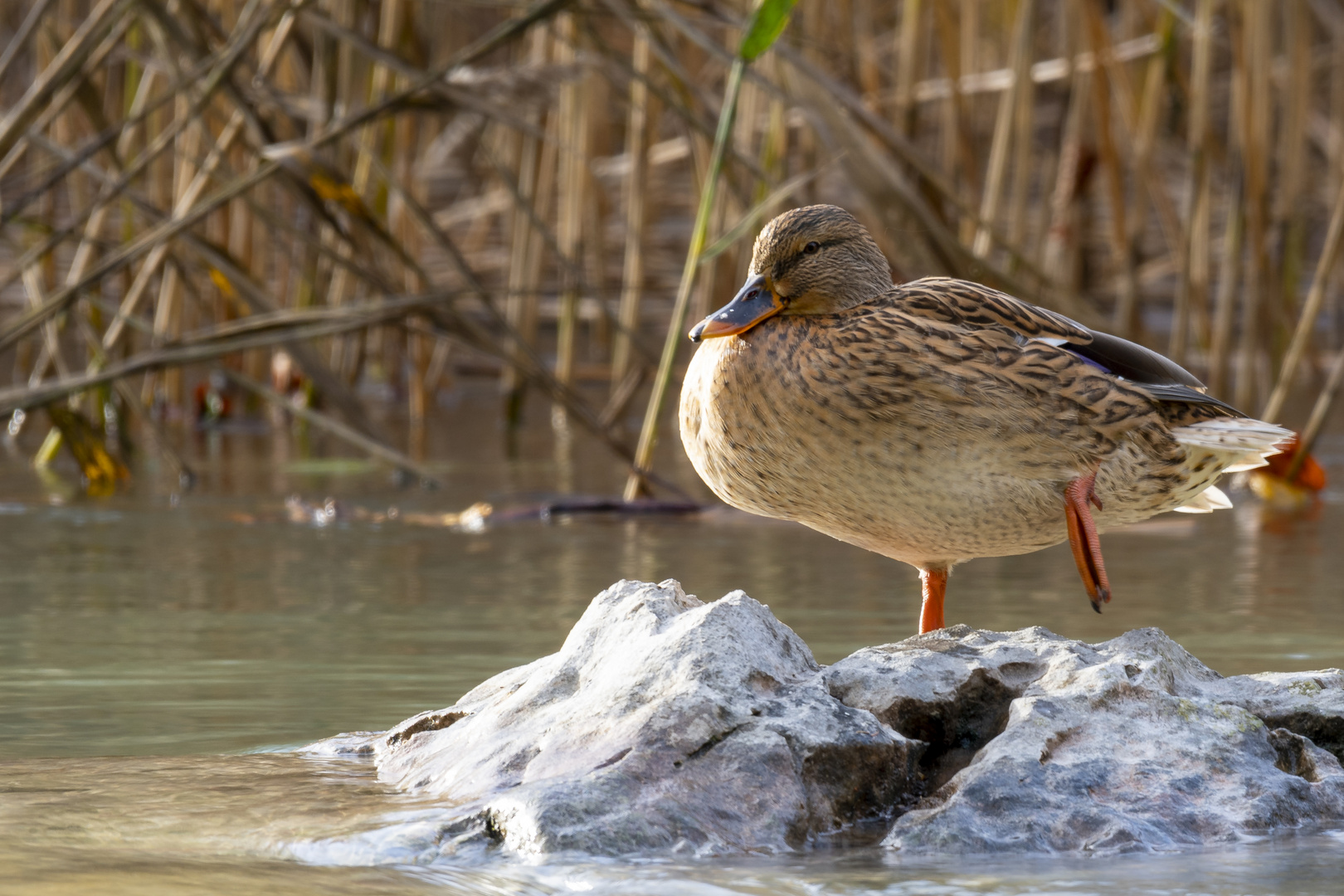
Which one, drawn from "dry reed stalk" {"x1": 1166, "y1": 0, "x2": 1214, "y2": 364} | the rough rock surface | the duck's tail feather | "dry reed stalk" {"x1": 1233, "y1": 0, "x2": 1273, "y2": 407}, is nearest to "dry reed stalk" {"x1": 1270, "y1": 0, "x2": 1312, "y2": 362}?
"dry reed stalk" {"x1": 1233, "y1": 0, "x2": 1273, "y2": 407}

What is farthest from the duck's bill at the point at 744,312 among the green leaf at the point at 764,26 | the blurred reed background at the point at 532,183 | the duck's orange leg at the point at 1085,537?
the blurred reed background at the point at 532,183

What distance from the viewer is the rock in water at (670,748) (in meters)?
2.19

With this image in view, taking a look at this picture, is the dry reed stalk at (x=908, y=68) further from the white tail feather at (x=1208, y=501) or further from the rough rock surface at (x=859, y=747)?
the rough rock surface at (x=859, y=747)

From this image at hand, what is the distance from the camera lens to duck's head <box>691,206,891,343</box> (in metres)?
3.06

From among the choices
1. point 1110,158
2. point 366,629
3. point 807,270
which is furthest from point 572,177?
point 807,270

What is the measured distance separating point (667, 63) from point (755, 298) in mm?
2202

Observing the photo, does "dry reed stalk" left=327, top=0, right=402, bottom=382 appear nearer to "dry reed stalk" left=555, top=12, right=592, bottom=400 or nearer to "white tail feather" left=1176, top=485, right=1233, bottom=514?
"dry reed stalk" left=555, top=12, right=592, bottom=400

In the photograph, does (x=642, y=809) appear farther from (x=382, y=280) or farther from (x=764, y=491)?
(x=382, y=280)

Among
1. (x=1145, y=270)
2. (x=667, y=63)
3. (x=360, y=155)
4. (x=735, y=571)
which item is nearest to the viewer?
(x=735, y=571)

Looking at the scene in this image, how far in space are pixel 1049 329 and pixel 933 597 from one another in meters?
0.58

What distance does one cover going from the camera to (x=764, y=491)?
2.99m

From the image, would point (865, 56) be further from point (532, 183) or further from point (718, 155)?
point (718, 155)

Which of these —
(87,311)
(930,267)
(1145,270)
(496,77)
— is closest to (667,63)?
(496,77)

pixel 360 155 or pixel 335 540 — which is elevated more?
pixel 360 155
